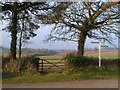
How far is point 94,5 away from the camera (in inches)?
1009

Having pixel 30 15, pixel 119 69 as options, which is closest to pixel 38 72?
pixel 119 69

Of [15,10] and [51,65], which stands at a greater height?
[15,10]

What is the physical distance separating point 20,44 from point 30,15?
285 cm

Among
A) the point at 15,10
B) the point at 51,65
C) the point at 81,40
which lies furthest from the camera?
the point at 81,40

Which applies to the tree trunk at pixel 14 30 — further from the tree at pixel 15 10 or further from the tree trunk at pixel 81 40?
the tree trunk at pixel 81 40

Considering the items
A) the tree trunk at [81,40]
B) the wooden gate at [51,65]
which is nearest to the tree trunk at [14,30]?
the wooden gate at [51,65]

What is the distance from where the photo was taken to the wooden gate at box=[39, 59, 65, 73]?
20719mm

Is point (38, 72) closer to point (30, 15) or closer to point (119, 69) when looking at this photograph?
point (119, 69)

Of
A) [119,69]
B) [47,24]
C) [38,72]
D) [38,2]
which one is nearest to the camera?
[38,72]

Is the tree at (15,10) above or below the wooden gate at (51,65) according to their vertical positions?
above

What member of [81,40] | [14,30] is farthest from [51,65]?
[81,40]

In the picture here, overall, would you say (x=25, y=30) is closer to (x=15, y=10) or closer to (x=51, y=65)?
(x=15, y=10)

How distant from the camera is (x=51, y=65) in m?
21.5

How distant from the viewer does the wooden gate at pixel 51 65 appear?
816 inches
